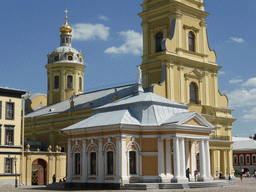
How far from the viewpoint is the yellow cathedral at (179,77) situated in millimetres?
46438

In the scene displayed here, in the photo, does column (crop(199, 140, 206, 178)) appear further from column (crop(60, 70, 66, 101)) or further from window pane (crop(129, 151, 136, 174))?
column (crop(60, 70, 66, 101))

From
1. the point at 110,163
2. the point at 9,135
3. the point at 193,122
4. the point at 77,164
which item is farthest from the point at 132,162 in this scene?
the point at 9,135

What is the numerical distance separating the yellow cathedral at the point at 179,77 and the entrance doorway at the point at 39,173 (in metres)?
3.83

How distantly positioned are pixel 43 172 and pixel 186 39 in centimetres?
2228

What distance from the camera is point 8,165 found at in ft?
127

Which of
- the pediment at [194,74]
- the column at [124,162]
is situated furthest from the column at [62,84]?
the column at [124,162]

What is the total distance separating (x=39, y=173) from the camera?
43.2 m

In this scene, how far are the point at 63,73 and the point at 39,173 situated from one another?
2423cm

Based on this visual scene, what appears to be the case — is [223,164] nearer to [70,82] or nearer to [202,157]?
[202,157]

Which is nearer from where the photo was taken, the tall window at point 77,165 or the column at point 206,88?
the tall window at point 77,165

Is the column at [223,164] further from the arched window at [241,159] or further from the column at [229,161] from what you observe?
the arched window at [241,159]

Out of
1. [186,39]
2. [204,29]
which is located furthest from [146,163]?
[204,29]

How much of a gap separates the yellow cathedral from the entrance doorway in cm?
383

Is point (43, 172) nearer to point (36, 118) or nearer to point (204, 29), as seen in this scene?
point (36, 118)
